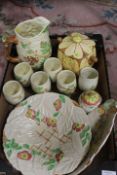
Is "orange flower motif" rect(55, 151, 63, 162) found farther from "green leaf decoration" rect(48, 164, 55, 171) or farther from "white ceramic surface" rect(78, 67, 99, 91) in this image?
"white ceramic surface" rect(78, 67, 99, 91)

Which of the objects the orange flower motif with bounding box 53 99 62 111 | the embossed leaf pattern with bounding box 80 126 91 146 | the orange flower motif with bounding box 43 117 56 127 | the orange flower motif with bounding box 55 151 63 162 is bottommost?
the orange flower motif with bounding box 55 151 63 162

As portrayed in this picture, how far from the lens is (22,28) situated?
84 centimetres

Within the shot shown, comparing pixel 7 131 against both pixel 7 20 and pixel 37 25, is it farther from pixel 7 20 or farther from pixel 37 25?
pixel 7 20

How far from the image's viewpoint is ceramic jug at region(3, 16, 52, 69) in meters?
0.81

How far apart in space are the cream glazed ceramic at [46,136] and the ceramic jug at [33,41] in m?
0.14

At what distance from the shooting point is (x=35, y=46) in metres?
0.82

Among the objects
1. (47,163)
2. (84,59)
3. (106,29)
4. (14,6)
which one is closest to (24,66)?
(84,59)

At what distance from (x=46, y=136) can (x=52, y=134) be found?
0.02 metres

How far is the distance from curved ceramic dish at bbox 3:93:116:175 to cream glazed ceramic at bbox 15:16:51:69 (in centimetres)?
13

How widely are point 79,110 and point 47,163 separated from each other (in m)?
0.16

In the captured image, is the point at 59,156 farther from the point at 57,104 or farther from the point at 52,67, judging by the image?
the point at 52,67

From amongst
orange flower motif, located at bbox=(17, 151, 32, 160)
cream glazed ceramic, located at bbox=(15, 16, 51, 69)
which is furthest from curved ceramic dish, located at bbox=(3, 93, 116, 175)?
cream glazed ceramic, located at bbox=(15, 16, 51, 69)

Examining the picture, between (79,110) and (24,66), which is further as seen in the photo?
(24,66)

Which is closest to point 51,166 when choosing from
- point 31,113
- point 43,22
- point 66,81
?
point 31,113
